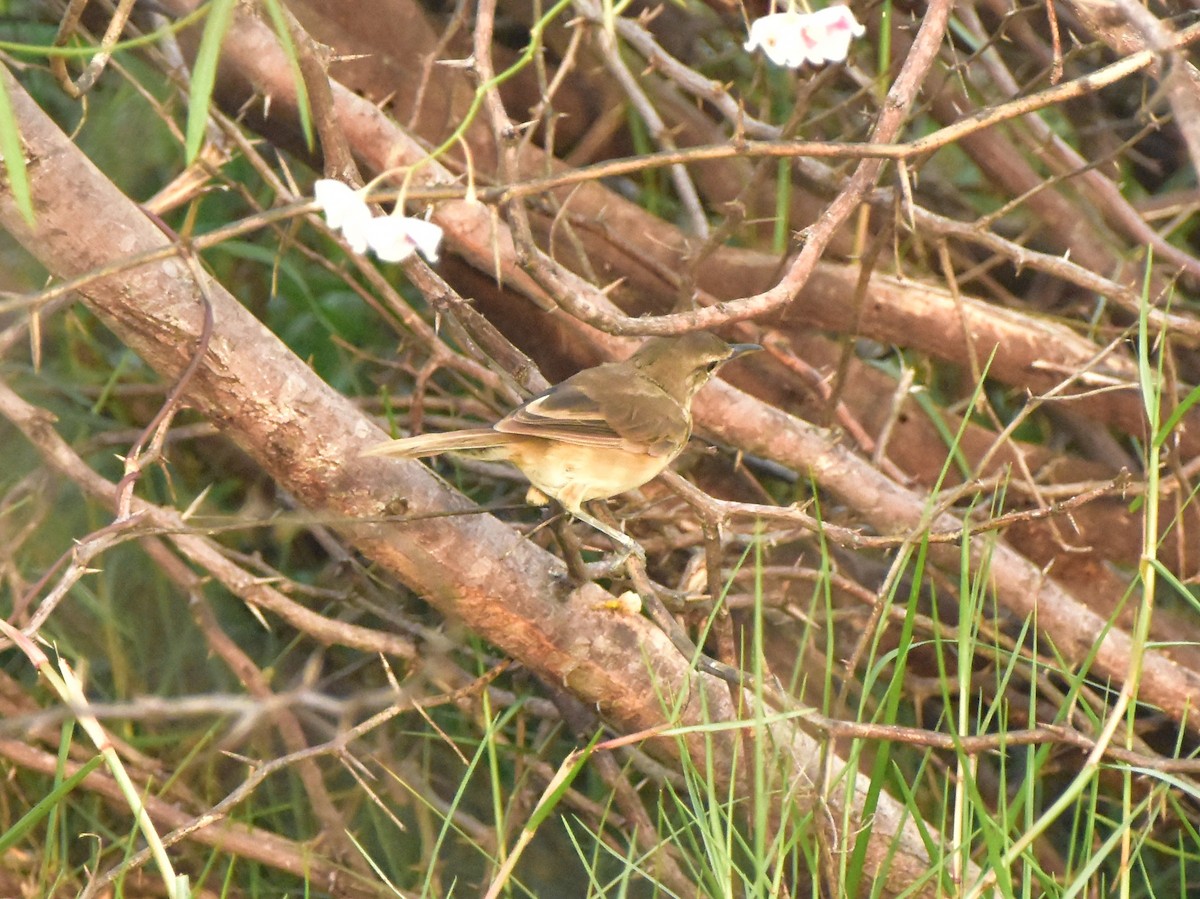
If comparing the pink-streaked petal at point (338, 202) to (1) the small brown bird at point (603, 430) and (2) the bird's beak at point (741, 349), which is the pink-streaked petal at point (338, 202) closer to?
(1) the small brown bird at point (603, 430)

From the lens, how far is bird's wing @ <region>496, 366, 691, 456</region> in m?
2.77

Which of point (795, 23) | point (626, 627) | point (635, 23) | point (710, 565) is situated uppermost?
point (795, 23)

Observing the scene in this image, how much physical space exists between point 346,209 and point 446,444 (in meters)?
0.98

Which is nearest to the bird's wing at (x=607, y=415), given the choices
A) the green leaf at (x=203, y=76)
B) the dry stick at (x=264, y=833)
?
the dry stick at (x=264, y=833)

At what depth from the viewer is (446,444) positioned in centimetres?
254

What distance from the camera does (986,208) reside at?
4.61 meters

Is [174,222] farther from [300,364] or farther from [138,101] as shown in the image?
[300,364]

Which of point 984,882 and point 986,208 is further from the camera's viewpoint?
point 986,208

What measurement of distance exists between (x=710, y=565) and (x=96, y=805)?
190 cm

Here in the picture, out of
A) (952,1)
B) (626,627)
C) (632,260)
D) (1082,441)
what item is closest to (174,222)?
(632,260)

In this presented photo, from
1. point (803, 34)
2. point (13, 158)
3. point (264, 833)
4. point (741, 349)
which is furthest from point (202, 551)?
point (803, 34)

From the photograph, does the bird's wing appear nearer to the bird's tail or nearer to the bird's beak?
the bird's tail

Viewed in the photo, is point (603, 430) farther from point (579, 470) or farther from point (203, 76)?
point (203, 76)

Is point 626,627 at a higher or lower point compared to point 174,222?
lower
